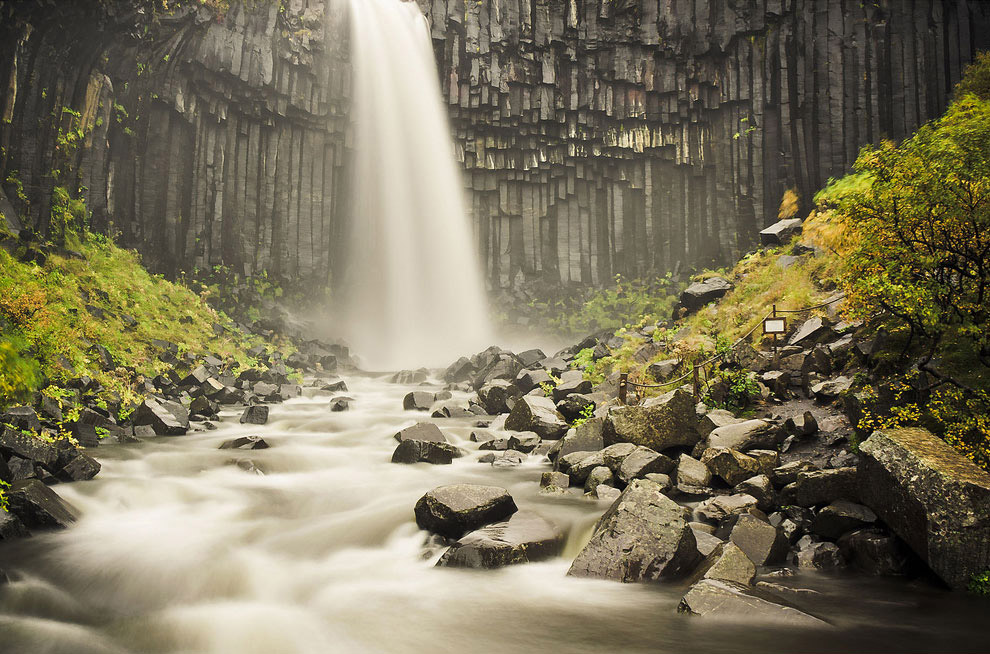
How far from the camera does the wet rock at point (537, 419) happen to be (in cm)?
1096

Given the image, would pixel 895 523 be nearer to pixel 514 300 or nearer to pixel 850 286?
pixel 850 286

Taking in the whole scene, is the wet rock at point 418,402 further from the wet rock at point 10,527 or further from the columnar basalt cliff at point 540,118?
the columnar basalt cliff at point 540,118

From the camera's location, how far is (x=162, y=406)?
11.9 meters

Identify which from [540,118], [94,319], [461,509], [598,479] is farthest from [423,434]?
[540,118]

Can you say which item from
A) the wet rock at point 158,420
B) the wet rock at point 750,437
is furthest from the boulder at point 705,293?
the wet rock at point 158,420

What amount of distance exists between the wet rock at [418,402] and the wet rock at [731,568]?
10468 mm

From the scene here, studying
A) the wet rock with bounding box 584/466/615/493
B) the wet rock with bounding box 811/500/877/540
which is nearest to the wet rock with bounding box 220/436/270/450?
the wet rock with bounding box 584/466/615/493

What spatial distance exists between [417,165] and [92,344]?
1678cm

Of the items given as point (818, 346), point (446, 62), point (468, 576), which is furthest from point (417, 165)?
point (468, 576)

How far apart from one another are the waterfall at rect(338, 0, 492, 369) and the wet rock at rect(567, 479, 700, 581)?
19.9 metres

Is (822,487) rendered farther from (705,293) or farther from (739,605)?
(705,293)

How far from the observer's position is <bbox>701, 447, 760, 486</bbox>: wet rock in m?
6.99

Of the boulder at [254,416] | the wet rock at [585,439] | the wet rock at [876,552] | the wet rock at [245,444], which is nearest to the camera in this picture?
the wet rock at [876,552]

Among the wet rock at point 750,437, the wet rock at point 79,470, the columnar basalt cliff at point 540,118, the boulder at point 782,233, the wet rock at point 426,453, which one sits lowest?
the wet rock at point 426,453
